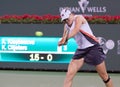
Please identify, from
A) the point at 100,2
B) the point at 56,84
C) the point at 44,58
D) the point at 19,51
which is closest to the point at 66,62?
the point at 44,58

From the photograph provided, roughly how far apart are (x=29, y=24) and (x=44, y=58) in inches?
39.6

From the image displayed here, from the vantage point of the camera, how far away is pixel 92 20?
10742 millimetres

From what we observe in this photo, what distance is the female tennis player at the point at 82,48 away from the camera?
6.36 m

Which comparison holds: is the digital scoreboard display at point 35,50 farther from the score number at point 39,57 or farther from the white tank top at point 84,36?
the white tank top at point 84,36

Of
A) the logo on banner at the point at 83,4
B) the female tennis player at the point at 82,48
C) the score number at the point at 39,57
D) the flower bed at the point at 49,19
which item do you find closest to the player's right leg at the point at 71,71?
the female tennis player at the point at 82,48

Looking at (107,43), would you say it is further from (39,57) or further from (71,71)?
(71,71)

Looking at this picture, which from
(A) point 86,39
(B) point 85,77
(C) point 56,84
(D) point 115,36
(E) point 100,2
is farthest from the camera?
(E) point 100,2

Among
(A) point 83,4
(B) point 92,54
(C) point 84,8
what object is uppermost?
(A) point 83,4

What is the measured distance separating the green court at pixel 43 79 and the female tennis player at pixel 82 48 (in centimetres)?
182

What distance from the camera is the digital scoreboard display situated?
10.5 meters

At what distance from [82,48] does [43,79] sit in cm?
288

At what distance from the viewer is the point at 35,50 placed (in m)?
10.6

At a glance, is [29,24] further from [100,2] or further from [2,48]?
[100,2]

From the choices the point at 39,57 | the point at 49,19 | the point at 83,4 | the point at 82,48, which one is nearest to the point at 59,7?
the point at 83,4
